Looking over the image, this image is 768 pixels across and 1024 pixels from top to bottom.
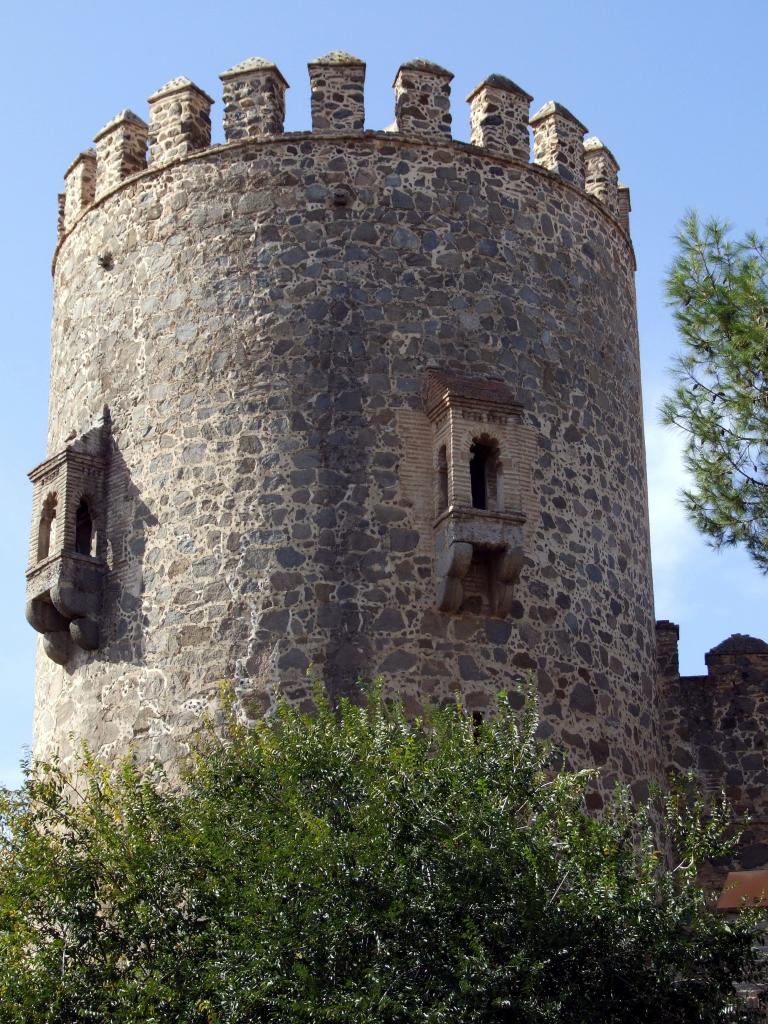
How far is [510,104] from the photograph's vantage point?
1898cm

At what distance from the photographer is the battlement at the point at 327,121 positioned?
1848cm

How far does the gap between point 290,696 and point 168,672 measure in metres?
1.14

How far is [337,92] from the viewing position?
18516 millimetres

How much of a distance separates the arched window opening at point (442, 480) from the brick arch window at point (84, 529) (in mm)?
3066

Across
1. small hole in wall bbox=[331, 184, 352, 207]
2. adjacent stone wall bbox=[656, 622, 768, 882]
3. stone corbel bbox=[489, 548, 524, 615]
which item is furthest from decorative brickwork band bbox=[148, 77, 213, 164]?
adjacent stone wall bbox=[656, 622, 768, 882]

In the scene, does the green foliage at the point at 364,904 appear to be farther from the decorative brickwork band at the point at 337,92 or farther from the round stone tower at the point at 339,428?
the decorative brickwork band at the point at 337,92

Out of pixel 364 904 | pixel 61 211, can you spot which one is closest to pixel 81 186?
pixel 61 211

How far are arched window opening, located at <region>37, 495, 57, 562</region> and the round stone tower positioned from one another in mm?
34

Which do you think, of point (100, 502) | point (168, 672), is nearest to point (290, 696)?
point (168, 672)

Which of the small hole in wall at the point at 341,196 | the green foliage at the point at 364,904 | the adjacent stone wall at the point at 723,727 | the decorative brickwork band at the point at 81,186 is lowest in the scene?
the green foliage at the point at 364,904

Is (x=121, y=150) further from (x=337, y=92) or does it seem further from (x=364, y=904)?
(x=364, y=904)

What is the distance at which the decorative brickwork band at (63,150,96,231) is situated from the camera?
64.1 ft

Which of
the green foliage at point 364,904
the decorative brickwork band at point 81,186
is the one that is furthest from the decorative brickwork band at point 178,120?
the green foliage at point 364,904

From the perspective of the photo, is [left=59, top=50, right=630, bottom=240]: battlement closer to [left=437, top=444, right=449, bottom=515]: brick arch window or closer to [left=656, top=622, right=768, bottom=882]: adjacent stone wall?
[left=437, top=444, right=449, bottom=515]: brick arch window
